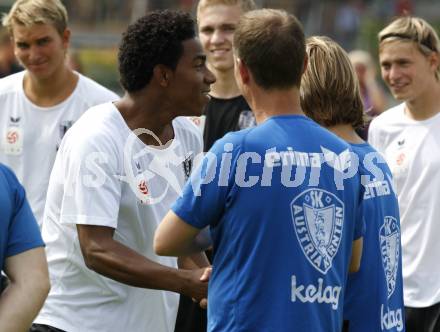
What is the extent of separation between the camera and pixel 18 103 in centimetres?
666

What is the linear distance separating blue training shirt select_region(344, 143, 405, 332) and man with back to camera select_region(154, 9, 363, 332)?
47 centimetres

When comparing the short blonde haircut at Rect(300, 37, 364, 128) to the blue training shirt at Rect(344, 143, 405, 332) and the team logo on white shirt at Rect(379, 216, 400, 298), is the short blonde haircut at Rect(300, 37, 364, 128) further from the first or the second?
the team logo on white shirt at Rect(379, 216, 400, 298)

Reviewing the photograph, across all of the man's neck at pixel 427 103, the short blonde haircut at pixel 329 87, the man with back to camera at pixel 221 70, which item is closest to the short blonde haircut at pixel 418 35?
the man's neck at pixel 427 103

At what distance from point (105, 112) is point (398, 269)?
1.45 metres

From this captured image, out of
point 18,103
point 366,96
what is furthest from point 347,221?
point 366,96

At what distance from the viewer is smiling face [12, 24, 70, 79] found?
668 centimetres

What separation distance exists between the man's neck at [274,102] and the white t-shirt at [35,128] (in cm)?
258

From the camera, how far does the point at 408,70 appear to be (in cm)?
645

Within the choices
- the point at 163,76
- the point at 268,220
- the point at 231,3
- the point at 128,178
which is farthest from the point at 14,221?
the point at 231,3

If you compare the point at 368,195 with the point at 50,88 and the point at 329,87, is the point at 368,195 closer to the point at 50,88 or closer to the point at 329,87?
the point at 329,87

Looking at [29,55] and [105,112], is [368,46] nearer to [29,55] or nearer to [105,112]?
[29,55]

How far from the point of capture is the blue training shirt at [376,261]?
448 cm

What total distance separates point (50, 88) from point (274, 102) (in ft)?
9.65

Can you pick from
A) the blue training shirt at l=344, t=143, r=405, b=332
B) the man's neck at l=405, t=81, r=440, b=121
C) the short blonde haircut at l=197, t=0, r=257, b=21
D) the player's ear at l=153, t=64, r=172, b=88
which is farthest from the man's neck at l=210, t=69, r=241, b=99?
the blue training shirt at l=344, t=143, r=405, b=332
